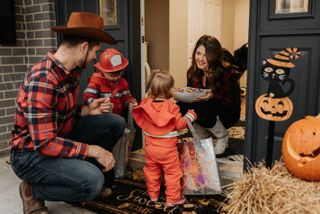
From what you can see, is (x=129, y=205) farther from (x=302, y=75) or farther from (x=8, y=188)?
(x=302, y=75)

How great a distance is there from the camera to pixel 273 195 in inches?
60.2

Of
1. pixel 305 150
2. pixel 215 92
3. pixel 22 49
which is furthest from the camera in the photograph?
pixel 22 49

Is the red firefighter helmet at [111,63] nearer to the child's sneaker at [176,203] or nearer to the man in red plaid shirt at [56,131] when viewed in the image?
the man in red plaid shirt at [56,131]

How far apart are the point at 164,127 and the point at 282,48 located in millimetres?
957

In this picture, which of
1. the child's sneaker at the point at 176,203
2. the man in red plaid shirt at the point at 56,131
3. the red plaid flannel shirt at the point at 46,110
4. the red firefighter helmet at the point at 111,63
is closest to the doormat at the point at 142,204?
the child's sneaker at the point at 176,203

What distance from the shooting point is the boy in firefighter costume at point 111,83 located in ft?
8.66

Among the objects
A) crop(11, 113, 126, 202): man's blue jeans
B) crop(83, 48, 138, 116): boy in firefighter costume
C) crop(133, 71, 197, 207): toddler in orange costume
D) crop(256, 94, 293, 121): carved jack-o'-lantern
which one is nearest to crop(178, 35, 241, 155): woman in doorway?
crop(83, 48, 138, 116): boy in firefighter costume

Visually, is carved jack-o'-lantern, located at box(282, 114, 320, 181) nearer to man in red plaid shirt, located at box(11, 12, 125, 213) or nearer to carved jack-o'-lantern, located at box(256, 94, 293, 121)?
carved jack-o'-lantern, located at box(256, 94, 293, 121)

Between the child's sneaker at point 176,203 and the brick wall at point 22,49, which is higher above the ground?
the brick wall at point 22,49

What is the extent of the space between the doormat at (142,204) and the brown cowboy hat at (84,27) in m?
1.13

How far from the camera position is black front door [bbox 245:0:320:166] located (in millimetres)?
2100

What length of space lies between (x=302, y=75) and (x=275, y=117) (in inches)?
19.3

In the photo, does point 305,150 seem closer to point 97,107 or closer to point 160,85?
point 160,85

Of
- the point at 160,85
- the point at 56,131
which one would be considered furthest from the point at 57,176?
the point at 160,85
